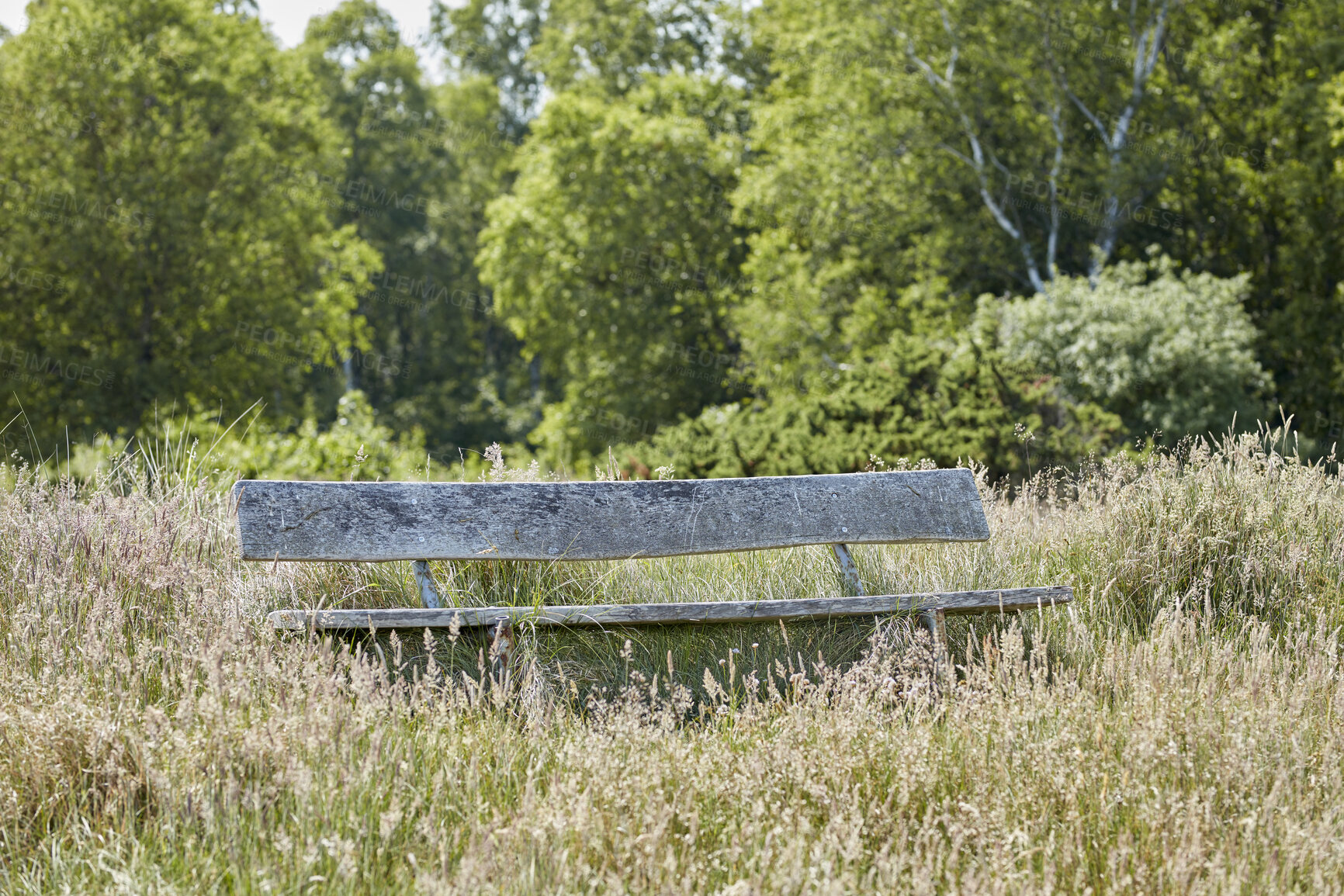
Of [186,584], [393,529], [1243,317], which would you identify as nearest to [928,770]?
[393,529]

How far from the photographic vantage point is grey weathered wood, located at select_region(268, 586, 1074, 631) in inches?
123

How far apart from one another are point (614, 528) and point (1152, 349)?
27.2 ft

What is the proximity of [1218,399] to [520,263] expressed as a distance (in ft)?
39.2

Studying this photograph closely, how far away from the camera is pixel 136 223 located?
52.0 feet

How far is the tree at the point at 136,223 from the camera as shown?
15.5 meters

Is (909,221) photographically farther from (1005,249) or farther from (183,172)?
(183,172)

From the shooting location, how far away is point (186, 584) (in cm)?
332

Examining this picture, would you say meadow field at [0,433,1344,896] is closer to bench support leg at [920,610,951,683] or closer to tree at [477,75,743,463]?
bench support leg at [920,610,951,683]

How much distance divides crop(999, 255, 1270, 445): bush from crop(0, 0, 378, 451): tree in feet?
39.5

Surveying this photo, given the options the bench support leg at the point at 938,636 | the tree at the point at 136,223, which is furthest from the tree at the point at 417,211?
the bench support leg at the point at 938,636

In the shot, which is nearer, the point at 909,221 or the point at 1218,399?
the point at 1218,399

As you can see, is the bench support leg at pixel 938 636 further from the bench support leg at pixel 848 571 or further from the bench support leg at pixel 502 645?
the bench support leg at pixel 502 645

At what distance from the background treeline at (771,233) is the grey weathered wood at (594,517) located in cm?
450

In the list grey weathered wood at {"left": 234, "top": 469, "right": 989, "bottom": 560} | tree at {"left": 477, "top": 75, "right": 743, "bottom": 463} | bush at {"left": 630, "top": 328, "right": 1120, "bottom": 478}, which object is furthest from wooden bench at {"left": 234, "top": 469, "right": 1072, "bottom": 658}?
tree at {"left": 477, "top": 75, "right": 743, "bottom": 463}
